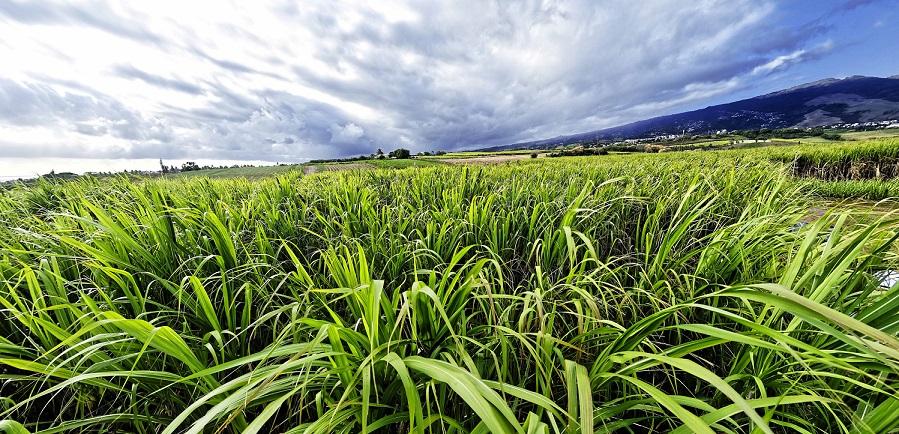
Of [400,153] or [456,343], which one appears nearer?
[456,343]

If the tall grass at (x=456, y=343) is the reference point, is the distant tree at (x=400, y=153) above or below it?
above

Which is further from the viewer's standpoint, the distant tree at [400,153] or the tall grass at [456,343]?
the distant tree at [400,153]

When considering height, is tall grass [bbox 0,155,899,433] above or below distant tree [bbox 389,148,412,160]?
below

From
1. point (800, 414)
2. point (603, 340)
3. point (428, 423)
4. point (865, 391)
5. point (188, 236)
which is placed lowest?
point (800, 414)

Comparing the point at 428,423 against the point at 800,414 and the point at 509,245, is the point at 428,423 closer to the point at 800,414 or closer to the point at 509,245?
the point at 800,414

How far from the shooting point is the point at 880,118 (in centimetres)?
16550

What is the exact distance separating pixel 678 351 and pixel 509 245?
1.48 m

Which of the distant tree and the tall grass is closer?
the tall grass

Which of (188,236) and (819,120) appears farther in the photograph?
(819,120)

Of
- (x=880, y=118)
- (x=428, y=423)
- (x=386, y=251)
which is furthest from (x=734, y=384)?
(x=880, y=118)

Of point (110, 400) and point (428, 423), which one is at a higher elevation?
point (428, 423)

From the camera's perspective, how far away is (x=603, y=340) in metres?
1.37

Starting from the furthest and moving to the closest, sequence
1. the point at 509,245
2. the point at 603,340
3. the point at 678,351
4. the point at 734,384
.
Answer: the point at 509,245 → the point at 603,340 → the point at 734,384 → the point at 678,351

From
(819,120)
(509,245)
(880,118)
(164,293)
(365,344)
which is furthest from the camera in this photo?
(819,120)
